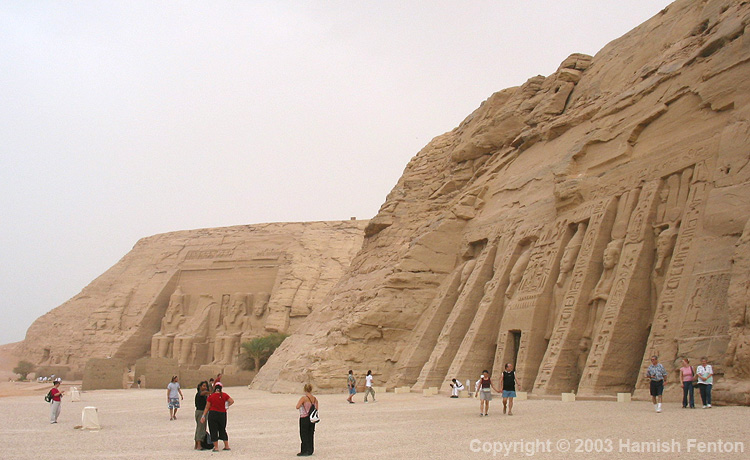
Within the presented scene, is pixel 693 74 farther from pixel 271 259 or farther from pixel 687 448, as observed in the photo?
pixel 271 259

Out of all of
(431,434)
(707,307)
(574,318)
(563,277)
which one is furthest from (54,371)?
(707,307)

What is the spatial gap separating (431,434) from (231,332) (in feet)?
109

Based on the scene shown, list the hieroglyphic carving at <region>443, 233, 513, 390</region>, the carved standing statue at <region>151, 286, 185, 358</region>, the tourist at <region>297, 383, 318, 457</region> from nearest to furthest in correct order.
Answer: the tourist at <region>297, 383, 318, 457</region> → the hieroglyphic carving at <region>443, 233, 513, 390</region> → the carved standing statue at <region>151, 286, 185, 358</region>

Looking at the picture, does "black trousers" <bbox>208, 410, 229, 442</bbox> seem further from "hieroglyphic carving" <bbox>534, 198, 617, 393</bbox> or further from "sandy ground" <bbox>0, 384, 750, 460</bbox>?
"hieroglyphic carving" <bbox>534, 198, 617, 393</bbox>

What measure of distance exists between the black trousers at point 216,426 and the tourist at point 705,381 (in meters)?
6.52

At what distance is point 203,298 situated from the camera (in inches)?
1699

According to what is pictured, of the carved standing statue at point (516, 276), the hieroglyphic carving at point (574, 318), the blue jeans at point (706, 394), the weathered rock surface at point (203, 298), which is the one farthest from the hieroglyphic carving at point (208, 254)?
the blue jeans at point (706, 394)

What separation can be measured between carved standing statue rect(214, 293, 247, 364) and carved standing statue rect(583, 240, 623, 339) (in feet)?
91.3

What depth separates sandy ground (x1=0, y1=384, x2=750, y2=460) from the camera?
7164 millimetres

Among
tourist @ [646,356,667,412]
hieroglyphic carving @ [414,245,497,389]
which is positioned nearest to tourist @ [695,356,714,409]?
tourist @ [646,356,667,412]

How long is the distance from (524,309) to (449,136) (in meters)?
14.0

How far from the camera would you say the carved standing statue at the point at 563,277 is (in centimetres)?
1566

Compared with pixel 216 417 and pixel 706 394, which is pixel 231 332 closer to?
pixel 216 417

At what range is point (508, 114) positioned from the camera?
2402 cm
